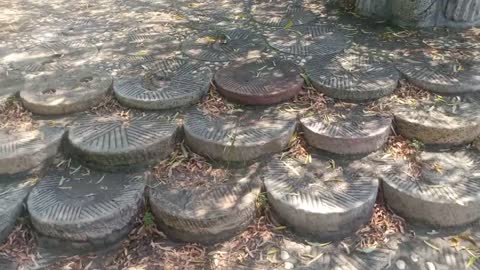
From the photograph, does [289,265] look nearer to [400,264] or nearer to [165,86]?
[400,264]

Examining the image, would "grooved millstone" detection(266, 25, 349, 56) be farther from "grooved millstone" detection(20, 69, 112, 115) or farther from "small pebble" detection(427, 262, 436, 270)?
"small pebble" detection(427, 262, 436, 270)

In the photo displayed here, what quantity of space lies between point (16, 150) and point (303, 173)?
4.53 feet

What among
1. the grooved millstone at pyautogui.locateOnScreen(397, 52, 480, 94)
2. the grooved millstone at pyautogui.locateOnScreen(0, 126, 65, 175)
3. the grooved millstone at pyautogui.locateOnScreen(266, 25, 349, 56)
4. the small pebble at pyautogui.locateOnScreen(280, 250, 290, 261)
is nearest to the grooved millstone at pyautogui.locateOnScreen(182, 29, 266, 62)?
the grooved millstone at pyautogui.locateOnScreen(266, 25, 349, 56)

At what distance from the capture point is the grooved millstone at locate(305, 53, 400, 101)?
251cm

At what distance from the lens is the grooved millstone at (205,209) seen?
1.98 meters

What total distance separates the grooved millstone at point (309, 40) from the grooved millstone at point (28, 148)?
150 cm

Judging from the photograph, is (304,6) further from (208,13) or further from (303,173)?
(303,173)

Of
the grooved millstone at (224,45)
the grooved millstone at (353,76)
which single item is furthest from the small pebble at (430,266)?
the grooved millstone at (224,45)

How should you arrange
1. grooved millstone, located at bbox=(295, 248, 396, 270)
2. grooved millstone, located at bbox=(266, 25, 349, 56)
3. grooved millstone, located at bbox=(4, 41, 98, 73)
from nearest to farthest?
grooved millstone, located at bbox=(295, 248, 396, 270) < grooved millstone, located at bbox=(4, 41, 98, 73) < grooved millstone, located at bbox=(266, 25, 349, 56)

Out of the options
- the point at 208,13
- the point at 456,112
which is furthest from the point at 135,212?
the point at 208,13

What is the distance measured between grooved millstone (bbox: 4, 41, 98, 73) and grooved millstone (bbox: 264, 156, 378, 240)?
153 centimetres

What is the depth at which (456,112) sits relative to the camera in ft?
7.84

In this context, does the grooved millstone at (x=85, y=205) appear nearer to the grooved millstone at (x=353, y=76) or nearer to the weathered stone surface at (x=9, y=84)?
the weathered stone surface at (x=9, y=84)

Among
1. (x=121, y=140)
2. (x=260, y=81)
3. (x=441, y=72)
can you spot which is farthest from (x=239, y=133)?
(x=441, y=72)
